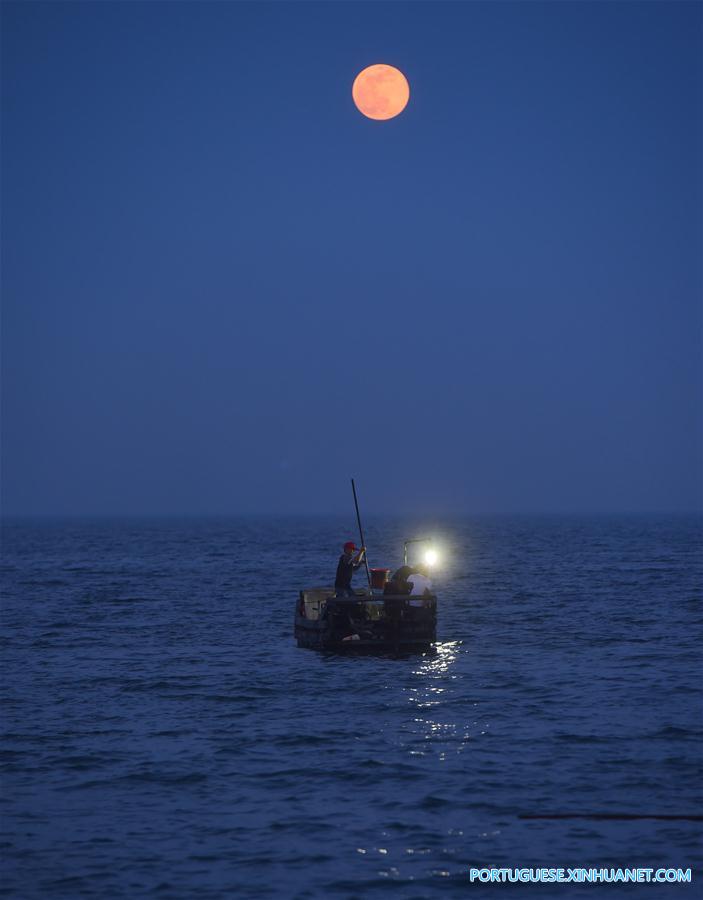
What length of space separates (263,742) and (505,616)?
20.5 metres

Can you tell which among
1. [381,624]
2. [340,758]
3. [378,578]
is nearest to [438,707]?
[340,758]

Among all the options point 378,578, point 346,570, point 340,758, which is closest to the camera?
point 340,758

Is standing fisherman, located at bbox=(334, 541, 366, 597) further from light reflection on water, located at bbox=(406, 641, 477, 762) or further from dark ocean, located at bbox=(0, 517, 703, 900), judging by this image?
light reflection on water, located at bbox=(406, 641, 477, 762)

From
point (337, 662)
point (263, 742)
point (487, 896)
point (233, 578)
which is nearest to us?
point (487, 896)

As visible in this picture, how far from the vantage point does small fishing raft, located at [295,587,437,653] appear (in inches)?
1049

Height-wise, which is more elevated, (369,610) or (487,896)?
(369,610)

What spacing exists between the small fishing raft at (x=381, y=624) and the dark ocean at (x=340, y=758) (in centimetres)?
49

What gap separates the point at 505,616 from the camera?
37.4 meters

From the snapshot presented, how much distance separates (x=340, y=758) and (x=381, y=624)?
10.1 m

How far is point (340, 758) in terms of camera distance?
17000 mm

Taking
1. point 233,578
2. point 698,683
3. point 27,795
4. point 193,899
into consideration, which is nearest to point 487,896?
point 193,899

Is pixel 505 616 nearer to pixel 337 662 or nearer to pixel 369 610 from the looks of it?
pixel 369 610

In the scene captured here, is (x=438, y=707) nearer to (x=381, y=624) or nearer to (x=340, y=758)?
(x=340, y=758)

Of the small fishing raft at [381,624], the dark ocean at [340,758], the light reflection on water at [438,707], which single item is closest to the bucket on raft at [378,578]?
the small fishing raft at [381,624]
